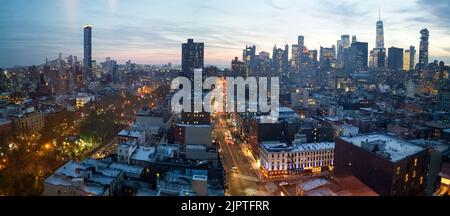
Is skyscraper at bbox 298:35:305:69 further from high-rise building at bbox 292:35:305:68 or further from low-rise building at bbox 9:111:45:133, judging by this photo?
low-rise building at bbox 9:111:45:133

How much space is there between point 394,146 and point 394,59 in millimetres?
21119

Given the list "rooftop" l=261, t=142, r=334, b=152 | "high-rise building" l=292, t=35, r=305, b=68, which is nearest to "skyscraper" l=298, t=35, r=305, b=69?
"high-rise building" l=292, t=35, r=305, b=68

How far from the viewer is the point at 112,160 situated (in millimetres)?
5387

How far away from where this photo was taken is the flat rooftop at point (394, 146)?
4.21 meters

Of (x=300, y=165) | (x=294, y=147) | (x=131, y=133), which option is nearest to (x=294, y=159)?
(x=300, y=165)

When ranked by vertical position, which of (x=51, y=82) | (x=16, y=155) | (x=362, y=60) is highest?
(x=362, y=60)

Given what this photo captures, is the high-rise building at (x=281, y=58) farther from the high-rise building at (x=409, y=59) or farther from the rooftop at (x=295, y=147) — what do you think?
the rooftop at (x=295, y=147)

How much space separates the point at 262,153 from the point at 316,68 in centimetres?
1915

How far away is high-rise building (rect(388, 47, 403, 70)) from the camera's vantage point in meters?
23.2

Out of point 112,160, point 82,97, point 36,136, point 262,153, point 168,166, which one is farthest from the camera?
point 82,97

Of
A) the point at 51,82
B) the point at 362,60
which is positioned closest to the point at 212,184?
the point at 51,82

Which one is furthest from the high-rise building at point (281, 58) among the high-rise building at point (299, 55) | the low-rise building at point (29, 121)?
the low-rise building at point (29, 121)
